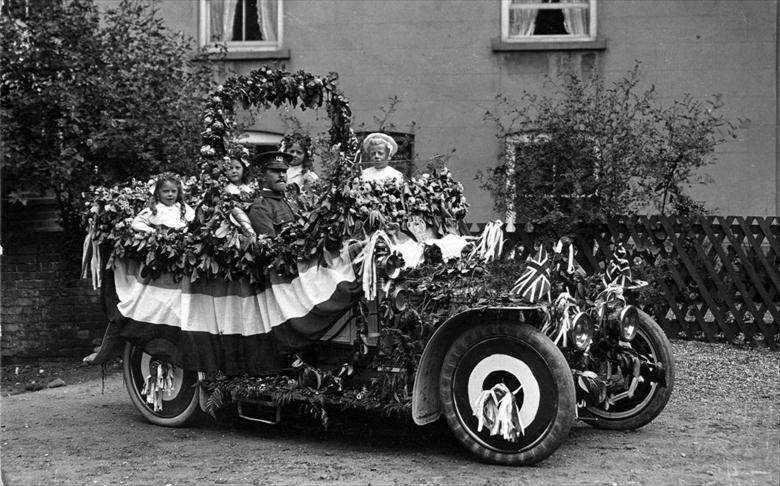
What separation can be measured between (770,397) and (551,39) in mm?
6855

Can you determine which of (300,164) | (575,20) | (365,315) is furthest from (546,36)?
(365,315)

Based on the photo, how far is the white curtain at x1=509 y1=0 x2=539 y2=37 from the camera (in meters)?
13.7

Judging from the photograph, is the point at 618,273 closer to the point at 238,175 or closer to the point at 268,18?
the point at 238,175

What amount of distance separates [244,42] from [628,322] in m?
9.30

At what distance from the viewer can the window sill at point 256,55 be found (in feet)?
45.5

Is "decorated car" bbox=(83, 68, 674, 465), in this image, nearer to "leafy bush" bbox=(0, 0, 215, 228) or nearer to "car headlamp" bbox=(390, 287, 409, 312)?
"car headlamp" bbox=(390, 287, 409, 312)

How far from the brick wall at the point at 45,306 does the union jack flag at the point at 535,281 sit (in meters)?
7.32

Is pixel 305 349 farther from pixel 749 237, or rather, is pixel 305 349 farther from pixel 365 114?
pixel 365 114

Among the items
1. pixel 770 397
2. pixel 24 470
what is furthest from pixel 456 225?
pixel 24 470

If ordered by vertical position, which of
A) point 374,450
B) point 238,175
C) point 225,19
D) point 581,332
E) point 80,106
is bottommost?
point 374,450

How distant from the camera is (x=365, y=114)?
1375 centimetres

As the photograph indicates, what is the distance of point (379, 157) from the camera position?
7613mm

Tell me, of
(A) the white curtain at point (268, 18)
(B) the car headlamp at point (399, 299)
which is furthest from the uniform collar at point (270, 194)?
(A) the white curtain at point (268, 18)

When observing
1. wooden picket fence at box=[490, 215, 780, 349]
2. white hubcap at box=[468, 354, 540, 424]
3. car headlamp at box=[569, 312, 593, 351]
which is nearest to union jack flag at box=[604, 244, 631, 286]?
car headlamp at box=[569, 312, 593, 351]
